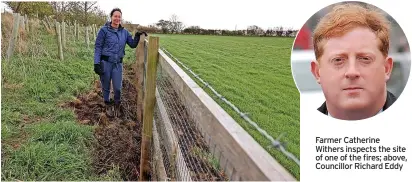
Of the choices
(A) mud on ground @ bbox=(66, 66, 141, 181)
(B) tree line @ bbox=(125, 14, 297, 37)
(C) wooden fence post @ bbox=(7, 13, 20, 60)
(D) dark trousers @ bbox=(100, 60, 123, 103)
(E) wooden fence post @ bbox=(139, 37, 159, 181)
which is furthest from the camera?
(C) wooden fence post @ bbox=(7, 13, 20, 60)

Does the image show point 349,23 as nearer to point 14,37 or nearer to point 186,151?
point 186,151

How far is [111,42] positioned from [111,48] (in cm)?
6

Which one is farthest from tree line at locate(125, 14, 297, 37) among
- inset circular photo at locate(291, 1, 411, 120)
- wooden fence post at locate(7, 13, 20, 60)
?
wooden fence post at locate(7, 13, 20, 60)

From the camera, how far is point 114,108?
3.49 m

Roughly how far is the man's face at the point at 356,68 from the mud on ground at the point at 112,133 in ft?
5.43

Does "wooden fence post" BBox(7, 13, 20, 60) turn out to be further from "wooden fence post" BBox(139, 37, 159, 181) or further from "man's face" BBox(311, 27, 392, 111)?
"man's face" BBox(311, 27, 392, 111)

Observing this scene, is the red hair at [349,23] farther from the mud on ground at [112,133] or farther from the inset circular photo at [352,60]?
the mud on ground at [112,133]

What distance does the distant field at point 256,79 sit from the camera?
281 cm

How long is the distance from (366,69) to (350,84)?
0.06 m

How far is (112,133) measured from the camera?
3.09m

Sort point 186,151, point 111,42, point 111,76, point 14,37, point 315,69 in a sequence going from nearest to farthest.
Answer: point 315,69 → point 186,151 → point 111,42 → point 111,76 → point 14,37

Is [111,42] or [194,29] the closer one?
[111,42]

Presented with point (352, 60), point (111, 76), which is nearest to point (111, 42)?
point (111, 76)

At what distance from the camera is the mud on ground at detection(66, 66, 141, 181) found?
8.73 feet
